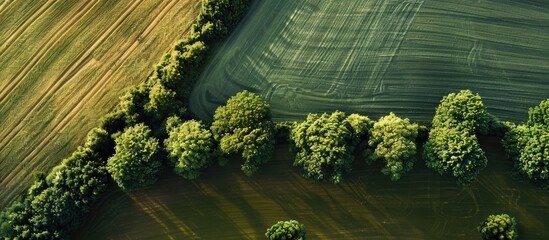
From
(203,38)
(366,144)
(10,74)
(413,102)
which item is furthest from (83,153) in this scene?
(413,102)

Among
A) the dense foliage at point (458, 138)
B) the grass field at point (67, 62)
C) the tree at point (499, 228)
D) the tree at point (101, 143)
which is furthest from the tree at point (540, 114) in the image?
the tree at point (101, 143)

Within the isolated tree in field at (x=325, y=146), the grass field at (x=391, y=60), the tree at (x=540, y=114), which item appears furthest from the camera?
the grass field at (x=391, y=60)

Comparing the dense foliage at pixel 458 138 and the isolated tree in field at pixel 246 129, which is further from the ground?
the dense foliage at pixel 458 138

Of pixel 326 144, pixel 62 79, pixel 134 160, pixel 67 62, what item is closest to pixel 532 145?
pixel 326 144

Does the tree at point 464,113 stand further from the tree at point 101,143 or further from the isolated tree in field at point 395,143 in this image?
the tree at point 101,143

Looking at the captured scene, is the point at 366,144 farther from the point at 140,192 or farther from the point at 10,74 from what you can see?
the point at 10,74

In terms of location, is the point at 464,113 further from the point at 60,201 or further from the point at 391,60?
the point at 60,201

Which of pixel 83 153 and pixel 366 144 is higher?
pixel 366 144
